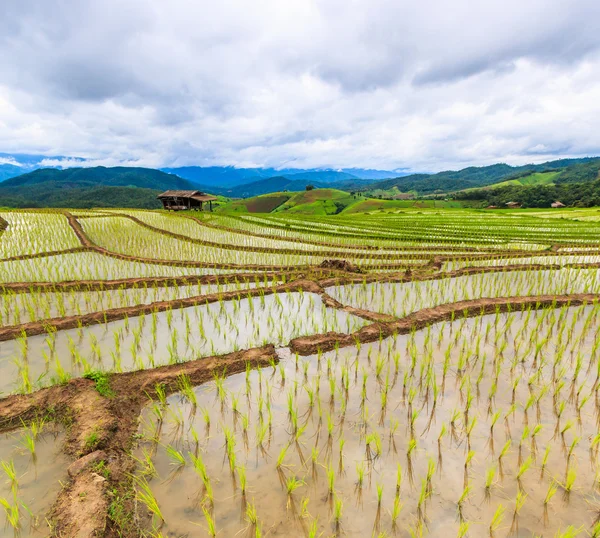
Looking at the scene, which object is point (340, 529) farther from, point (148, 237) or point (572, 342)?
point (148, 237)

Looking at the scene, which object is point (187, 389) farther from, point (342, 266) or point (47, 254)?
point (47, 254)

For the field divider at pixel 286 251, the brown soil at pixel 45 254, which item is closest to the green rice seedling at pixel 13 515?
the brown soil at pixel 45 254

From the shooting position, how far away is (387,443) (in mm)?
2488

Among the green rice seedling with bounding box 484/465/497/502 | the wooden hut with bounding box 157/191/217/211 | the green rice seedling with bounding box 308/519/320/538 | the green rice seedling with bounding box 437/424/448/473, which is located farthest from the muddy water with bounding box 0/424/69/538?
the wooden hut with bounding box 157/191/217/211

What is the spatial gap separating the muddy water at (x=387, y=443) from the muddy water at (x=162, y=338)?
2.67 ft

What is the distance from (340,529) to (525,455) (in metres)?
1.59

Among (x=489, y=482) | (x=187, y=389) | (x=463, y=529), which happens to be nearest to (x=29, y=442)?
(x=187, y=389)

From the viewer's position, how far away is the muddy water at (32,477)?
6.28 ft

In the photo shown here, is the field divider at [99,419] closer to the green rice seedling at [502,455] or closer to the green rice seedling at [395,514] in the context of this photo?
the green rice seedling at [395,514]

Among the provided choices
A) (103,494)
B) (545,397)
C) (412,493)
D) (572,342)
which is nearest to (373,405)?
(412,493)

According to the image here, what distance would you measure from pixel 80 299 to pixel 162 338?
8.97 ft

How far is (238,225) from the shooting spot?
17.3 metres

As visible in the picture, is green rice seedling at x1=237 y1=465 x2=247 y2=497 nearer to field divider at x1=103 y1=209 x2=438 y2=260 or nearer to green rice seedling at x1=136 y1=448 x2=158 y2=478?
green rice seedling at x1=136 y1=448 x2=158 y2=478

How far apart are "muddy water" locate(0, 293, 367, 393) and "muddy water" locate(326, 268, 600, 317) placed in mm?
871
